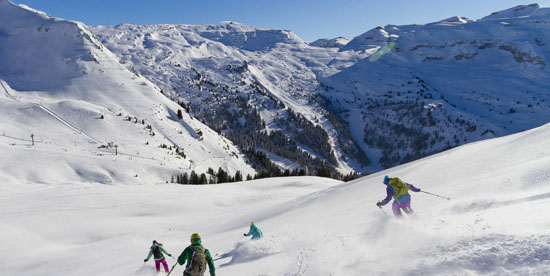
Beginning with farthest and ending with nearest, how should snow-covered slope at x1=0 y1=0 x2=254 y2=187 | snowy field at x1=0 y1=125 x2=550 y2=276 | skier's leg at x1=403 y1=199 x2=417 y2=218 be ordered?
snow-covered slope at x1=0 y1=0 x2=254 y2=187, skier's leg at x1=403 y1=199 x2=417 y2=218, snowy field at x1=0 y1=125 x2=550 y2=276

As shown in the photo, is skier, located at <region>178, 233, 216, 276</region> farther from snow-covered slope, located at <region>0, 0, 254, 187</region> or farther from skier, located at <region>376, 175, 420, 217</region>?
snow-covered slope, located at <region>0, 0, 254, 187</region>

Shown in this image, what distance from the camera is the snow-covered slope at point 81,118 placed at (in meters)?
68.6

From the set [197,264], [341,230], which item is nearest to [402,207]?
[341,230]

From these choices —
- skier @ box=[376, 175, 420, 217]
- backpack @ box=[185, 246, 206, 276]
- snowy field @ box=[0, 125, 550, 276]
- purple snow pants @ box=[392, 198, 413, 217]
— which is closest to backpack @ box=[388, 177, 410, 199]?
skier @ box=[376, 175, 420, 217]

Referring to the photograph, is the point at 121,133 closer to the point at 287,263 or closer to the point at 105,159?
the point at 105,159

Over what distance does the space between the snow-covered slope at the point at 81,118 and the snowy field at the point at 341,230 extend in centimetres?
3567

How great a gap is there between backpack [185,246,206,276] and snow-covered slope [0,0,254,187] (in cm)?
5844

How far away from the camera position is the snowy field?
6930mm

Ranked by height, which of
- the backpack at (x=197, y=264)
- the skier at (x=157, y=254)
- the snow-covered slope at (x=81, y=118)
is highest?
the snow-covered slope at (x=81, y=118)

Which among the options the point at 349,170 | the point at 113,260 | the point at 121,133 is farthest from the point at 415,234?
the point at 349,170

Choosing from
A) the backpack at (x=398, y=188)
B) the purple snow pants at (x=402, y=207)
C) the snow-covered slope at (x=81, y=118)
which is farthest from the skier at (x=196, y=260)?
the snow-covered slope at (x=81, y=118)

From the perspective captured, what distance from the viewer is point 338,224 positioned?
46.3ft

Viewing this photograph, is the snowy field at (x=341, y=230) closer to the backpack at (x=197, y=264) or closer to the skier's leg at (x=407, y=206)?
the skier's leg at (x=407, y=206)

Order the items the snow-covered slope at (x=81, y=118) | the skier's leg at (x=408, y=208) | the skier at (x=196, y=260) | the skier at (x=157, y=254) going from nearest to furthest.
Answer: the skier at (x=196, y=260), the skier's leg at (x=408, y=208), the skier at (x=157, y=254), the snow-covered slope at (x=81, y=118)
